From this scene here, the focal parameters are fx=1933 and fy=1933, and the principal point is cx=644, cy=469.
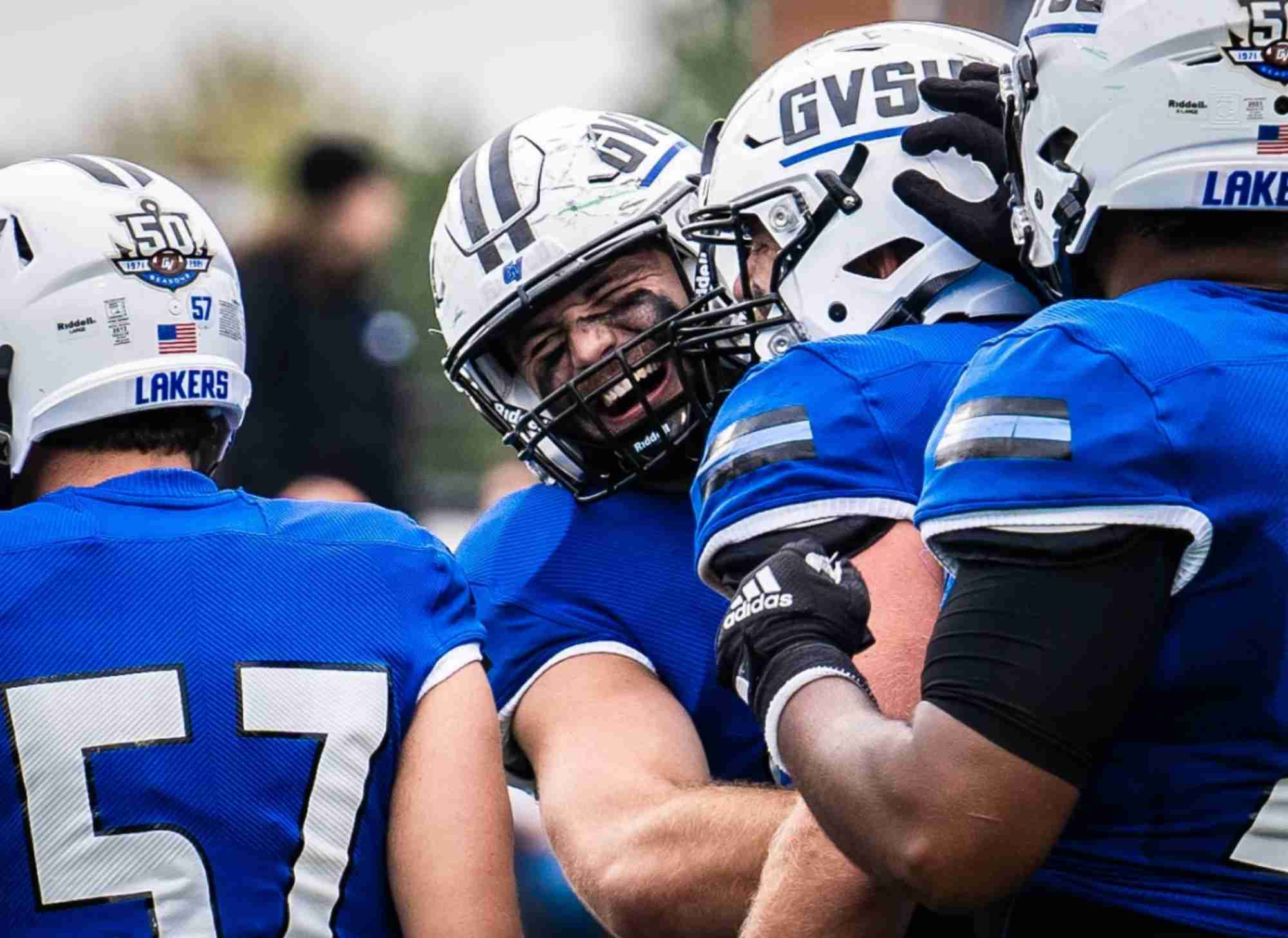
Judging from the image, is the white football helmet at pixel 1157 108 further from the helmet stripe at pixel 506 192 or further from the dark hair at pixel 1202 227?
the helmet stripe at pixel 506 192

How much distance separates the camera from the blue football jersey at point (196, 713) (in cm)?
243

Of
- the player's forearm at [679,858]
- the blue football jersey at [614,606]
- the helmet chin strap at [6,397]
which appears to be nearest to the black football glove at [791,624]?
the player's forearm at [679,858]

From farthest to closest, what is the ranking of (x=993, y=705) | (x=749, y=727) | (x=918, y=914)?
(x=749, y=727) < (x=918, y=914) < (x=993, y=705)

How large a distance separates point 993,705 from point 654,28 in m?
22.5

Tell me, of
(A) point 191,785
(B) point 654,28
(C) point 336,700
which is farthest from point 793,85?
(B) point 654,28

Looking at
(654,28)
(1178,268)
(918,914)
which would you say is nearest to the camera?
(1178,268)

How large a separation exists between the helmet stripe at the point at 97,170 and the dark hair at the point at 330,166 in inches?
143

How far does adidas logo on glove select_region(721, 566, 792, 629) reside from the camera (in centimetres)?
218

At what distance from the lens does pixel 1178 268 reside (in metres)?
2.14

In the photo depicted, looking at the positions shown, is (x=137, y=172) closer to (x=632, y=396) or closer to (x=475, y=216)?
(x=475, y=216)

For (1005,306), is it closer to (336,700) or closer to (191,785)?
(336,700)

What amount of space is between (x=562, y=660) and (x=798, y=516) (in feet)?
2.98

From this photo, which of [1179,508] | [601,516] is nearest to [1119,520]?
[1179,508]

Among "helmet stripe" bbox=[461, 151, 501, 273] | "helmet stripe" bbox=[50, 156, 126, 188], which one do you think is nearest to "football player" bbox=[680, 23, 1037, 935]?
"helmet stripe" bbox=[461, 151, 501, 273]
